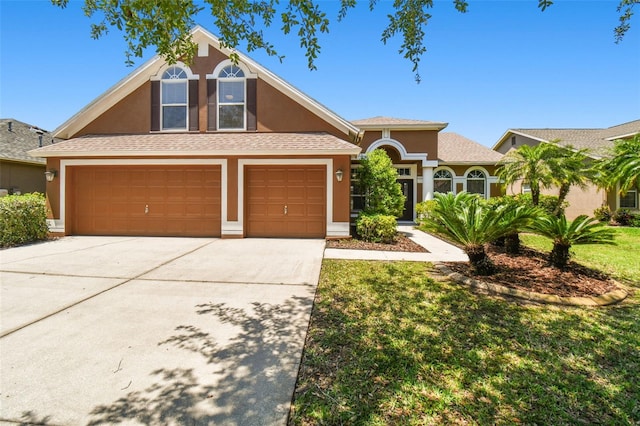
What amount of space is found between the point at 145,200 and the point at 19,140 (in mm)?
12454

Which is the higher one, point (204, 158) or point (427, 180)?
point (204, 158)

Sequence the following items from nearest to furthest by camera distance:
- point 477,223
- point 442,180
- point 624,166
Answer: point 477,223 → point 624,166 → point 442,180

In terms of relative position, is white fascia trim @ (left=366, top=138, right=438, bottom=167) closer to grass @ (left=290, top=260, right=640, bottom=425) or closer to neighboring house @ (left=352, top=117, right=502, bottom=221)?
neighboring house @ (left=352, top=117, right=502, bottom=221)

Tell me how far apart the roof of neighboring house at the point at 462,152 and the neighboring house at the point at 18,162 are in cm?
2191

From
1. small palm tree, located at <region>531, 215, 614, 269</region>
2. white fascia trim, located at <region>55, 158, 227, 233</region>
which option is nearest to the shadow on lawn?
small palm tree, located at <region>531, 215, 614, 269</region>

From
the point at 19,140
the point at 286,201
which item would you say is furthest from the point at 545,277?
the point at 19,140

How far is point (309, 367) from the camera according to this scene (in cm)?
271

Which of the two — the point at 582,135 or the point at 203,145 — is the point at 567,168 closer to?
the point at 582,135

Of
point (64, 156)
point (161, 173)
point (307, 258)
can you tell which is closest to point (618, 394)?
point (307, 258)

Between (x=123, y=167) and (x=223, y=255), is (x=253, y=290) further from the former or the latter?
(x=123, y=167)

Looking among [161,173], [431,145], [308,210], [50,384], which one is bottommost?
[50,384]

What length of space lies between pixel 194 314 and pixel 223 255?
359 cm

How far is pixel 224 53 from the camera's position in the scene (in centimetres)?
1048

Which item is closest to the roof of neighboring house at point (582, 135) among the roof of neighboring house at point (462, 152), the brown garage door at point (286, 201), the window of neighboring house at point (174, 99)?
the roof of neighboring house at point (462, 152)
